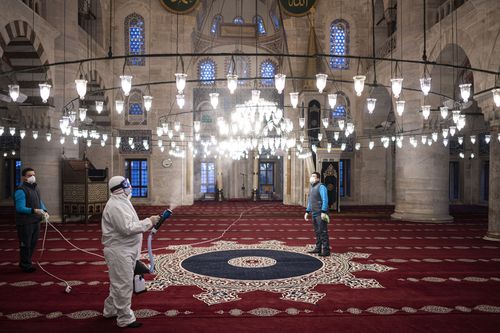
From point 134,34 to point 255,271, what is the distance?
1078 cm

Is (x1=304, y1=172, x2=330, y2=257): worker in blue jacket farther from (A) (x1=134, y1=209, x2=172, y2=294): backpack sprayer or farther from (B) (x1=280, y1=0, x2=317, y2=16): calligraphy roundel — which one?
(B) (x1=280, y1=0, x2=317, y2=16): calligraphy roundel

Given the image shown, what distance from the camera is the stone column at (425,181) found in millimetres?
8625

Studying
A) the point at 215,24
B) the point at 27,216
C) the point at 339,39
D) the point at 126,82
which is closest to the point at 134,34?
the point at 215,24

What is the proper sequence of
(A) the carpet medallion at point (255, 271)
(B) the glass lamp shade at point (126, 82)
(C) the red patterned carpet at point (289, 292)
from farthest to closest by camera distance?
(B) the glass lamp shade at point (126, 82), (A) the carpet medallion at point (255, 271), (C) the red patterned carpet at point (289, 292)

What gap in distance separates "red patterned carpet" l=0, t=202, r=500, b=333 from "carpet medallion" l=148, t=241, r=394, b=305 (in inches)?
0.7

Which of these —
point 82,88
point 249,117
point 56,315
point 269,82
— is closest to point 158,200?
point 249,117

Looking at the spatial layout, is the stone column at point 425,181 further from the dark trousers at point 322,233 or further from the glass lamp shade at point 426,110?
the dark trousers at point 322,233

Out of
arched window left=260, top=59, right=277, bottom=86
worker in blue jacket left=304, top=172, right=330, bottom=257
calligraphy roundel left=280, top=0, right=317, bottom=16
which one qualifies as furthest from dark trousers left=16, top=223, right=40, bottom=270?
arched window left=260, top=59, right=277, bottom=86

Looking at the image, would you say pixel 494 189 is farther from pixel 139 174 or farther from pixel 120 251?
pixel 139 174

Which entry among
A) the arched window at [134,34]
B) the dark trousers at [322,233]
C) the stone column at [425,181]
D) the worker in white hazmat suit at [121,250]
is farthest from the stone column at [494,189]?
the arched window at [134,34]

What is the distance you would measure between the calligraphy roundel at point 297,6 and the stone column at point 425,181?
3060mm

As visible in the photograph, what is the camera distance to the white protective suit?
8.50 ft

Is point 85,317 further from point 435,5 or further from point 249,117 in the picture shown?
point 435,5

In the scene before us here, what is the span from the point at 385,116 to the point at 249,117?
4879mm
